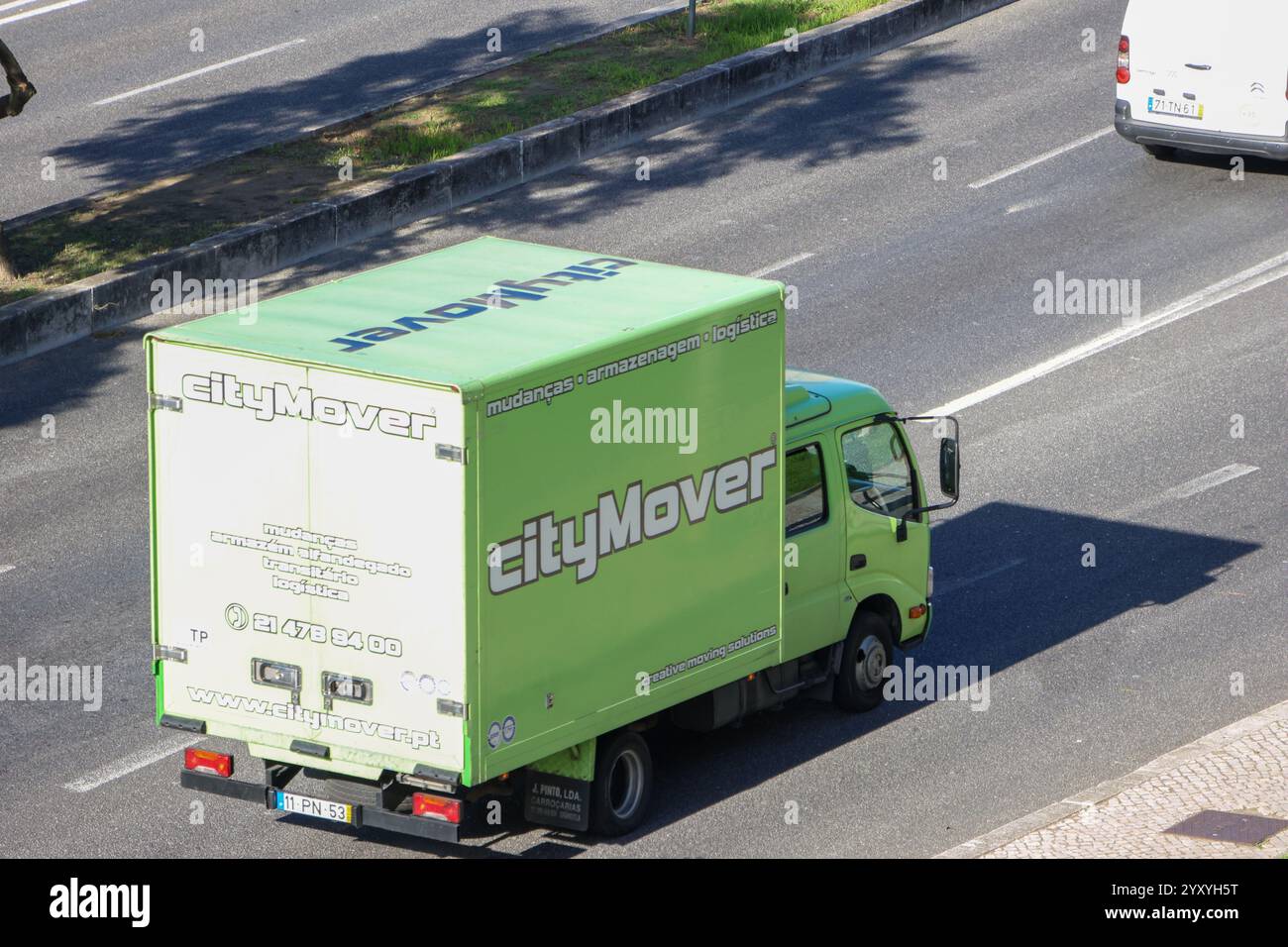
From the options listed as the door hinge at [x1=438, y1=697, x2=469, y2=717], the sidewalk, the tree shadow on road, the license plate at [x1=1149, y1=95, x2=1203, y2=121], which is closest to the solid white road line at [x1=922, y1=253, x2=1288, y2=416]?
the license plate at [x1=1149, y1=95, x2=1203, y2=121]

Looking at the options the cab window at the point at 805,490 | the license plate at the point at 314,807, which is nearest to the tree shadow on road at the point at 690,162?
the cab window at the point at 805,490

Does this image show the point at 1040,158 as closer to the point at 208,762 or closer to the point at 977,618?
the point at 977,618

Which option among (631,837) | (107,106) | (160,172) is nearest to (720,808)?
(631,837)

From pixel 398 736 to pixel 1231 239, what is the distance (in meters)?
13.1

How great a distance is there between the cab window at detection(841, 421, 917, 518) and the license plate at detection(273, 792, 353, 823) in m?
3.68

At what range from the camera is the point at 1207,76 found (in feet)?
70.4

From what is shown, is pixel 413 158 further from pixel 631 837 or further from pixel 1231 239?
pixel 631 837

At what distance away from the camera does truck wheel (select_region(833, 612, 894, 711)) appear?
12.4m

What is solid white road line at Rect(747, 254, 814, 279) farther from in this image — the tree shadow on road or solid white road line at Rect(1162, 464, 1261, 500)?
solid white road line at Rect(1162, 464, 1261, 500)

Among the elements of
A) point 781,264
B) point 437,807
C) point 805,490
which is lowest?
point 437,807

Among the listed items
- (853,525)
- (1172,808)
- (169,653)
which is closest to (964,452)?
(853,525)

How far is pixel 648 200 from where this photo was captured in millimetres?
21188

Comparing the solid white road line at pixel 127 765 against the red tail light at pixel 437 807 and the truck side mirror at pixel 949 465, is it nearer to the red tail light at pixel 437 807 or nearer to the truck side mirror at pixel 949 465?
the red tail light at pixel 437 807

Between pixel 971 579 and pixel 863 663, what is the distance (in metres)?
2.25
